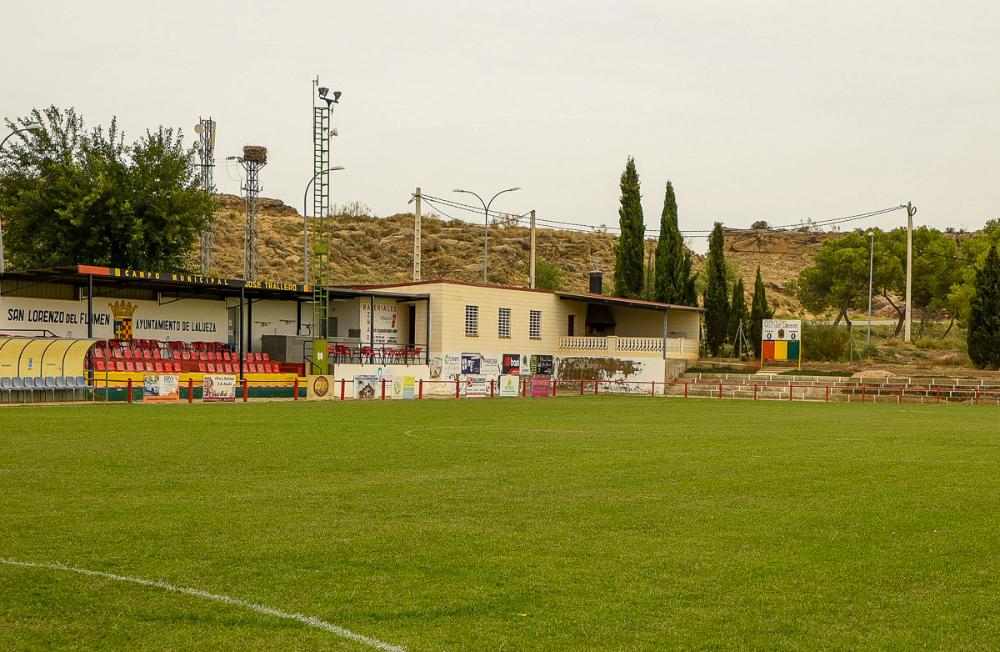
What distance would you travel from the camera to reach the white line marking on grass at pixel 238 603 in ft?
23.2

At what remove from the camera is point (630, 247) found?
7281cm

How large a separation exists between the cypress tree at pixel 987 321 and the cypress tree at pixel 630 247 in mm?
22597

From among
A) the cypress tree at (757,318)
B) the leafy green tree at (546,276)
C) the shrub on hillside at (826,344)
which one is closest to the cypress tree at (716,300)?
the cypress tree at (757,318)

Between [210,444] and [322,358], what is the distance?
27534 mm

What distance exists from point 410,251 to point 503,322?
53694 millimetres

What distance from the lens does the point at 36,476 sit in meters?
14.9

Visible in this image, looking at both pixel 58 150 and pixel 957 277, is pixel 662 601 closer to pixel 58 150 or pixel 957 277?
pixel 58 150

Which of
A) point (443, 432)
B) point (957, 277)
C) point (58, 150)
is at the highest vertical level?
point (58, 150)

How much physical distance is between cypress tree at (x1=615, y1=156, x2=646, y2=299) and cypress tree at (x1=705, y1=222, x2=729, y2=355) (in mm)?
4894

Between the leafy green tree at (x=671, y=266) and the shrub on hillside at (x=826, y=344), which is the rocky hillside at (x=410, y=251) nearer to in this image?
the leafy green tree at (x=671, y=266)

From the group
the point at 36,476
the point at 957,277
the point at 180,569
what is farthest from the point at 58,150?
the point at 957,277

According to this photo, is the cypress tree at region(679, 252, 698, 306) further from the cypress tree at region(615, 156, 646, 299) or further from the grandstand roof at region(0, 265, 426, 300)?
the grandstand roof at region(0, 265, 426, 300)

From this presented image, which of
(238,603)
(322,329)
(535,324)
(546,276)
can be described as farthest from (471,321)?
(238,603)

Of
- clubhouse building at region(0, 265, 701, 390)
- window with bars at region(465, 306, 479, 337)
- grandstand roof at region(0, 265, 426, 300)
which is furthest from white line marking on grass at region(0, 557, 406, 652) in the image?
window with bars at region(465, 306, 479, 337)
